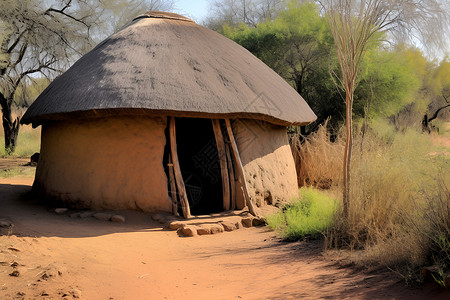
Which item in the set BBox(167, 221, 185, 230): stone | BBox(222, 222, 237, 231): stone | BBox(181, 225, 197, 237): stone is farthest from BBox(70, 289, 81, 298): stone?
BBox(222, 222, 237, 231): stone

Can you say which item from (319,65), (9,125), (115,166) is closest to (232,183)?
(115,166)

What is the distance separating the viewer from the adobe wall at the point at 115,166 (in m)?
6.47

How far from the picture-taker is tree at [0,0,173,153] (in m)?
14.1

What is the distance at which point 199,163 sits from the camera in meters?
8.86

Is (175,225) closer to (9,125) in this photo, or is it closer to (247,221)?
(247,221)

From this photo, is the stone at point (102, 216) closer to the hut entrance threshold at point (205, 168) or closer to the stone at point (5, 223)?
the hut entrance threshold at point (205, 168)

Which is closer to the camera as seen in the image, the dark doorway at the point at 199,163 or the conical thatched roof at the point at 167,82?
the conical thatched roof at the point at 167,82

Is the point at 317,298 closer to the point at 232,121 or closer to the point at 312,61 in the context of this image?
the point at 232,121

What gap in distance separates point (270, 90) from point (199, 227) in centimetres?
271

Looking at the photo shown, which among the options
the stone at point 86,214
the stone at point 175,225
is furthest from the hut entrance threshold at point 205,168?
the stone at point 86,214

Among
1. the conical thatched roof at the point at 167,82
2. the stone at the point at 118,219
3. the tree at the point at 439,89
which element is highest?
the tree at the point at 439,89

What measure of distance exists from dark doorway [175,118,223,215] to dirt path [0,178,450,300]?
93.8 inches

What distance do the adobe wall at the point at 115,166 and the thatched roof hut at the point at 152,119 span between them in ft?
0.05

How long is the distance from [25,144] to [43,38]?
4.20 meters
